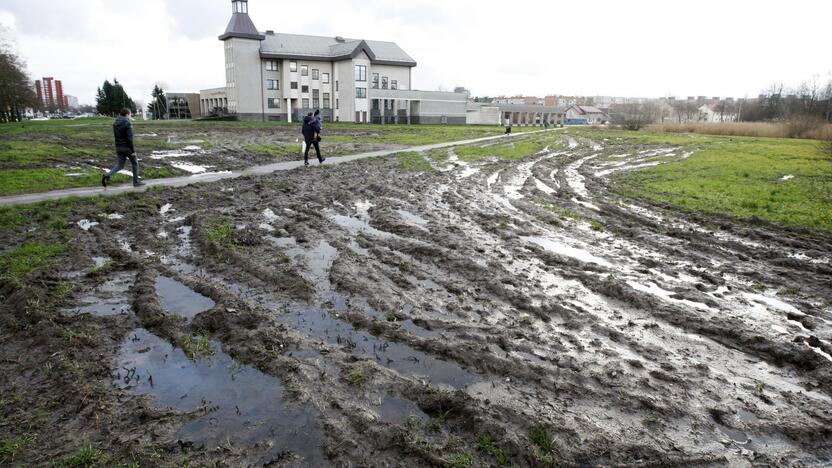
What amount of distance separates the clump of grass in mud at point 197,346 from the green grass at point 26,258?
3036mm

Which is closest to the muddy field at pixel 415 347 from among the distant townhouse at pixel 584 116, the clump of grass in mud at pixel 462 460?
the clump of grass in mud at pixel 462 460

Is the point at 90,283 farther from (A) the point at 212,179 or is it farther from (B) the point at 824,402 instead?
(A) the point at 212,179

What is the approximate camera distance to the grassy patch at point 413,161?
65.4 ft

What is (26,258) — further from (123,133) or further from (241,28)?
(241,28)

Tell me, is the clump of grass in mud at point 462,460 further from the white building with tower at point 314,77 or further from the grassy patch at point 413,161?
the white building with tower at point 314,77

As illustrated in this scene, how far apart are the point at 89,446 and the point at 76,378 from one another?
44.2 inches

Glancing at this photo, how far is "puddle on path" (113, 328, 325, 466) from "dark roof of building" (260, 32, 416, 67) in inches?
2754

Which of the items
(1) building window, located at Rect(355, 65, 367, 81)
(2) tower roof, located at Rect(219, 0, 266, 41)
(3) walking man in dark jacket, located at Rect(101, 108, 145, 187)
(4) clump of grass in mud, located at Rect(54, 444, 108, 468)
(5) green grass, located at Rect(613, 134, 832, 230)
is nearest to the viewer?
(4) clump of grass in mud, located at Rect(54, 444, 108, 468)

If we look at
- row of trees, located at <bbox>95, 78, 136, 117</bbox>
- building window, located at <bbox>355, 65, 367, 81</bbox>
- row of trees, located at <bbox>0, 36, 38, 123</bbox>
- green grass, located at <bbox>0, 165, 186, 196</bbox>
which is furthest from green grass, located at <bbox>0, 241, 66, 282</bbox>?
row of trees, located at <bbox>95, 78, 136, 117</bbox>

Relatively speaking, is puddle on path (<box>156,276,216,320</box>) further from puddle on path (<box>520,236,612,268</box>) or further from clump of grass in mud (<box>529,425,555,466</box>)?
puddle on path (<box>520,236,612,268</box>)

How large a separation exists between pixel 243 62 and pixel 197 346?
70.0 metres

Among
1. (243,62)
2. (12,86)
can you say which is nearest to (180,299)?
(12,86)

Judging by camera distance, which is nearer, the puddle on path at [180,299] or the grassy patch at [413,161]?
the puddle on path at [180,299]

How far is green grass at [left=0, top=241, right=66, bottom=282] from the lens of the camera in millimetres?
6617
